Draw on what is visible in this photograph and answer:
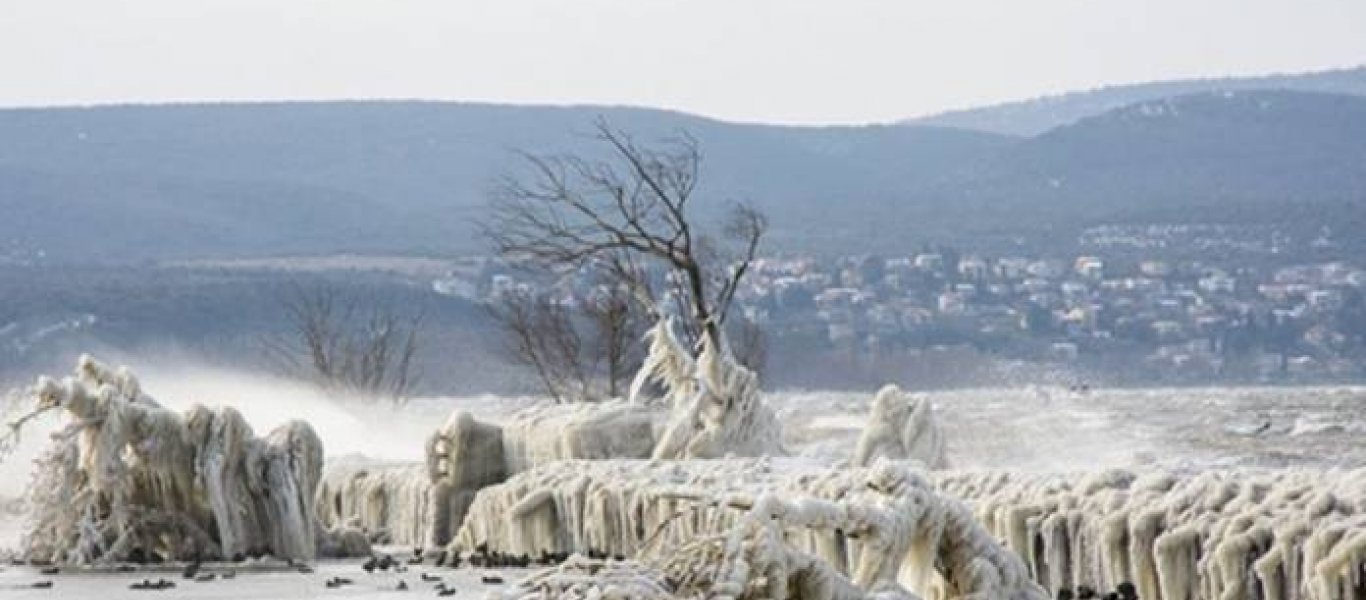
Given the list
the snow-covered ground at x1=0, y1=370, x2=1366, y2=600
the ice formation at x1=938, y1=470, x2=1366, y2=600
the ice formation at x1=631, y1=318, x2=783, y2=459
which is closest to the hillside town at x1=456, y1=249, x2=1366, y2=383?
the snow-covered ground at x1=0, y1=370, x2=1366, y2=600

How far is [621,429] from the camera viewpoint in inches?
1703

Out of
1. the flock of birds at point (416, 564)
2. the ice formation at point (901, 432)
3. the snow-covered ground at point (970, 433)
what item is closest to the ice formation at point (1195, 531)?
the snow-covered ground at point (970, 433)

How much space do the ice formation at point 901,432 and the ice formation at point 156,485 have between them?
6203mm

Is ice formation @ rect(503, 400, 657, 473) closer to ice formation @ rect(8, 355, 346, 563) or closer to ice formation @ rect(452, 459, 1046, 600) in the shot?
ice formation @ rect(8, 355, 346, 563)

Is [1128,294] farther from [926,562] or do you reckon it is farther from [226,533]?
[926,562]

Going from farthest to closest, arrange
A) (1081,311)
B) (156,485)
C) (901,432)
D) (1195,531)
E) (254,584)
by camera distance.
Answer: (1081,311)
(901,432)
(156,485)
(254,584)
(1195,531)

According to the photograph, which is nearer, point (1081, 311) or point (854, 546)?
point (854, 546)

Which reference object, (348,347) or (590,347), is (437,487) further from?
(590,347)

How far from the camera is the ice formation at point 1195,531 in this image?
2442 centimetres

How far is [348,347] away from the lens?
94.4 metres

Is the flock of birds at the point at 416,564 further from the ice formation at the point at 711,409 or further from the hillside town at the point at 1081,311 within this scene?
the hillside town at the point at 1081,311

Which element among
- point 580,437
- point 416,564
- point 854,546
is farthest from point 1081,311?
point 854,546

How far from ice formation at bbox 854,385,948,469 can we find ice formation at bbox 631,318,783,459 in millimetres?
2578

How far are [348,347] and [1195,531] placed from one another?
69.4 meters
